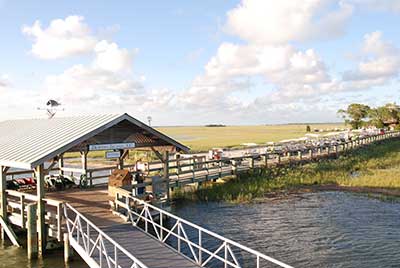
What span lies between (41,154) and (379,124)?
86.7 metres

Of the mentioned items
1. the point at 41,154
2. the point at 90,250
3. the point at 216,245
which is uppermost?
the point at 41,154

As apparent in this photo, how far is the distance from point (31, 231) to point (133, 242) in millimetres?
4243

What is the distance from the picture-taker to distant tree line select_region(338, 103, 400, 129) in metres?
90.4

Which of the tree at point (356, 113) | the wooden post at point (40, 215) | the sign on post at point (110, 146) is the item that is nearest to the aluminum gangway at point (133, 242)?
the wooden post at point (40, 215)

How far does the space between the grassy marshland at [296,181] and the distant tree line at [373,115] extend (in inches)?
2347

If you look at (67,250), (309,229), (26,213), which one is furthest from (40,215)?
(309,229)

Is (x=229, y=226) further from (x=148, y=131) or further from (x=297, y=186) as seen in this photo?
(x=297, y=186)

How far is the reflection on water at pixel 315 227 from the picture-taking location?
1376cm

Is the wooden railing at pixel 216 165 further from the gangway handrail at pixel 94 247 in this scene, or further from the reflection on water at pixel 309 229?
the gangway handrail at pixel 94 247

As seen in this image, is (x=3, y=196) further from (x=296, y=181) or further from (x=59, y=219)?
(x=296, y=181)

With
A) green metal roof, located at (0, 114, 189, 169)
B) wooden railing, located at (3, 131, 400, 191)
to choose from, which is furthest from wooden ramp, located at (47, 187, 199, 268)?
Result: green metal roof, located at (0, 114, 189, 169)

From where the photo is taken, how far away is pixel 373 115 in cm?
9062

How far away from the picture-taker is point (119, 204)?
14594 millimetres

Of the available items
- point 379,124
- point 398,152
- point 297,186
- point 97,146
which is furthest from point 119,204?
point 379,124
